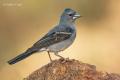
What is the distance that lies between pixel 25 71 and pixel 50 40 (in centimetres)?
179

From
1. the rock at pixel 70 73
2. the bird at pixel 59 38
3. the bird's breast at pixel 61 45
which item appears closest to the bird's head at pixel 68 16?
the bird at pixel 59 38

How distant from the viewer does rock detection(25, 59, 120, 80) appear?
1076 cm

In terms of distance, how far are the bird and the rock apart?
1.34 metres

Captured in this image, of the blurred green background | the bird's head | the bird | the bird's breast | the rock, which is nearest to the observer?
the rock

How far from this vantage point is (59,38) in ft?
43.4

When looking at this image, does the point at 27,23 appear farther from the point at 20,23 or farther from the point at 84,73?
the point at 84,73

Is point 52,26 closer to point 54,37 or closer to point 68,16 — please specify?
point 68,16

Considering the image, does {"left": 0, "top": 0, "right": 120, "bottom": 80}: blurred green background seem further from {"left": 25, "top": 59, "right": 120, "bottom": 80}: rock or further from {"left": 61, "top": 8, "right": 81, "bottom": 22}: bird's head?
{"left": 25, "top": 59, "right": 120, "bottom": 80}: rock

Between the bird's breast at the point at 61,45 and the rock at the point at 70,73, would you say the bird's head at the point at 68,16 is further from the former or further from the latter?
the rock at the point at 70,73

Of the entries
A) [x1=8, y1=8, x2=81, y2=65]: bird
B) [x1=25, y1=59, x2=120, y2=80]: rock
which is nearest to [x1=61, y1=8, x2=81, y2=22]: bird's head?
[x1=8, y1=8, x2=81, y2=65]: bird

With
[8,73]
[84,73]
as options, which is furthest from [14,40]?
[84,73]

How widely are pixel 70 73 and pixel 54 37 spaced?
2.20 m

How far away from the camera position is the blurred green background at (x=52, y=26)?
1528cm

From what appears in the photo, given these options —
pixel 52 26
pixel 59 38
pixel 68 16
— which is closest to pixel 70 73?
pixel 59 38
